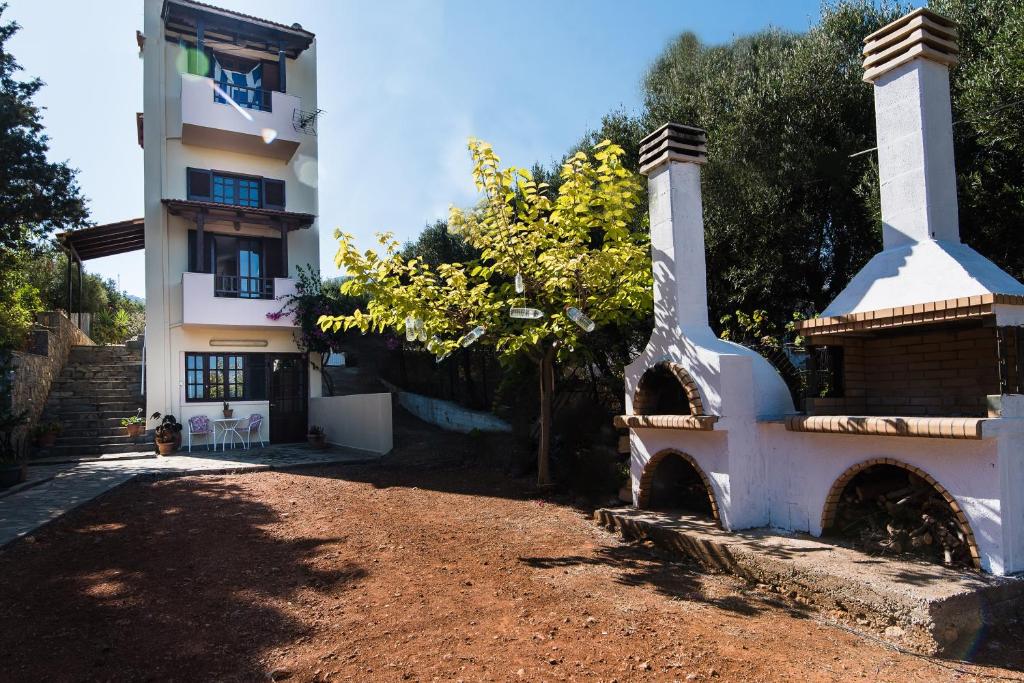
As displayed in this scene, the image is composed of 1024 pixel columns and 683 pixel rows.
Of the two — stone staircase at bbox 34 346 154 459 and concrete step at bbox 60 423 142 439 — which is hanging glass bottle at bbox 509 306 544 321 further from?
concrete step at bbox 60 423 142 439

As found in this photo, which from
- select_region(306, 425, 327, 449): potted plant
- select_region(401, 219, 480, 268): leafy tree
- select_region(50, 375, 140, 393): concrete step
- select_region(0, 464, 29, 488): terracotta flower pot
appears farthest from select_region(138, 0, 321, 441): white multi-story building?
select_region(0, 464, 29, 488): terracotta flower pot

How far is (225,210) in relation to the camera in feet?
47.3

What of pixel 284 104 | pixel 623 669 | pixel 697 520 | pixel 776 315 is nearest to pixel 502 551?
pixel 697 520

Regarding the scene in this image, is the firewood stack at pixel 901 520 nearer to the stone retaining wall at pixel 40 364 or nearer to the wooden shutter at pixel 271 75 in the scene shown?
the stone retaining wall at pixel 40 364

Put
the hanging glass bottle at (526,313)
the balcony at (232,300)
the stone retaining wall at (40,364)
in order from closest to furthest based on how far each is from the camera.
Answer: the hanging glass bottle at (526,313)
the stone retaining wall at (40,364)
the balcony at (232,300)

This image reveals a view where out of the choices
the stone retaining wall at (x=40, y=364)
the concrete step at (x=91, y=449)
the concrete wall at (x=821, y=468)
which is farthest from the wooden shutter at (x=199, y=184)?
the concrete wall at (x=821, y=468)

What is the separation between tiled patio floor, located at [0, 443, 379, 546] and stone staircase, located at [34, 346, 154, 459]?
1072 millimetres

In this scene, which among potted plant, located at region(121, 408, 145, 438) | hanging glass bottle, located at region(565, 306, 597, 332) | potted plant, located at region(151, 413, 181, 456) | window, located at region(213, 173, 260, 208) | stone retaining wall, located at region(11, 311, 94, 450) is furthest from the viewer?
window, located at region(213, 173, 260, 208)

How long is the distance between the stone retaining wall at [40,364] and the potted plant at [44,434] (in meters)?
0.15

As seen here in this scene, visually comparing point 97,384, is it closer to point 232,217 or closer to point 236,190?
point 232,217

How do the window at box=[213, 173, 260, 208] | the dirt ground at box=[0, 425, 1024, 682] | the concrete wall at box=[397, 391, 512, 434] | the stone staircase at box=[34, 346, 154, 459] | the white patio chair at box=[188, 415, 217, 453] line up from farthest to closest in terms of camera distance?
the window at box=[213, 173, 260, 208]
the white patio chair at box=[188, 415, 217, 453]
the concrete wall at box=[397, 391, 512, 434]
the stone staircase at box=[34, 346, 154, 459]
the dirt ground at box=[0, 425, 1024, 682]

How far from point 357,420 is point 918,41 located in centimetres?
1180

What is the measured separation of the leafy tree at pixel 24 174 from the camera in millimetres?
10750

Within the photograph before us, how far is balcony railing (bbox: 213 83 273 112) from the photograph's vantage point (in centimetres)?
1497
